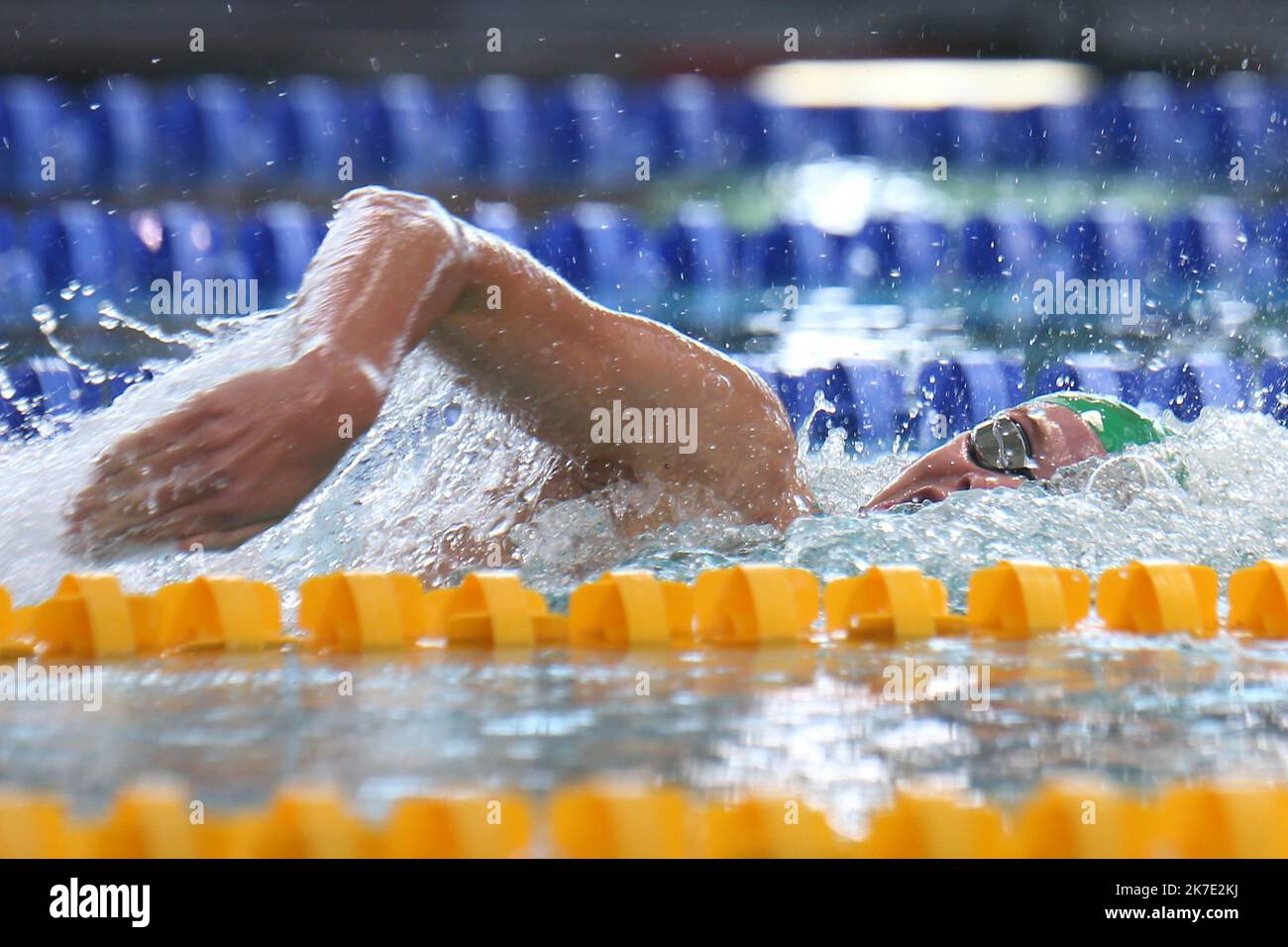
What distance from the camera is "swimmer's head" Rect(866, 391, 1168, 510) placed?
116 inches

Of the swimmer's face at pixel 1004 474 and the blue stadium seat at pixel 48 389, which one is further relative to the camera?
the blue stadium seat at pixel 48 389

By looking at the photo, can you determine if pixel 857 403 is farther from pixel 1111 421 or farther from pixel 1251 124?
pixel 1111 421

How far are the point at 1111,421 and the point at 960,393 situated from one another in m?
3.02

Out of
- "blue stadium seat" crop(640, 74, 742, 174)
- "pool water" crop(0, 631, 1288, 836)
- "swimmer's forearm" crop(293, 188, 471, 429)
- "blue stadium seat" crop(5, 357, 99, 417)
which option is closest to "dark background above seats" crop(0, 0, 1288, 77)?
"blue stadium seat" crop(640, 74, 742, 174)

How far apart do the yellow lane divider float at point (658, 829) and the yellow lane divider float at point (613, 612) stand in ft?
3.50

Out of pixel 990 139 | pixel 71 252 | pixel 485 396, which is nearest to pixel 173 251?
pixel 71 252

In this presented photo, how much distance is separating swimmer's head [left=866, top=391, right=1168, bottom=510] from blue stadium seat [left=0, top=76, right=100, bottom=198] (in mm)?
4266

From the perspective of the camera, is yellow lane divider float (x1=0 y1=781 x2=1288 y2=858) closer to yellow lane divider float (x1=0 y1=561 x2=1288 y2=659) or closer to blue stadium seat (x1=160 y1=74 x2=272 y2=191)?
yellow lane divider float (x1=0 y1=561 x2=1288 y2=659)

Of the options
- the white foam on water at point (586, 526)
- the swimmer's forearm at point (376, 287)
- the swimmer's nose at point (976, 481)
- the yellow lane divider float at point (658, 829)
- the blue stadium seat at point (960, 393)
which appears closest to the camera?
the yellow lane divider float at point (658, 829)

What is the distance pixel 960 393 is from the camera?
6055mm

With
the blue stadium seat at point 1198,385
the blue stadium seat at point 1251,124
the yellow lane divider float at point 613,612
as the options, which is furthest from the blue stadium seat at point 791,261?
the yellow lane divider float at point 613,612

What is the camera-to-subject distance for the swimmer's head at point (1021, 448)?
295cm

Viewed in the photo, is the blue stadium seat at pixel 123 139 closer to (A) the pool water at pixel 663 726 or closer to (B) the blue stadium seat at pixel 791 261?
(B) the blue stadium seat at pixel 791 261
